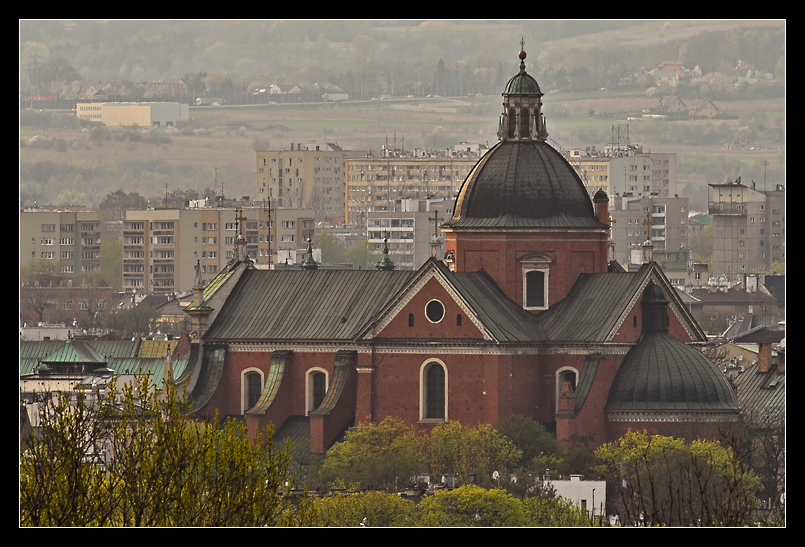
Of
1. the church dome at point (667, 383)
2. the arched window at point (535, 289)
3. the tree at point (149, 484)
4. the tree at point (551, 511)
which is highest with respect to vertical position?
the arched window at point (535, 289)

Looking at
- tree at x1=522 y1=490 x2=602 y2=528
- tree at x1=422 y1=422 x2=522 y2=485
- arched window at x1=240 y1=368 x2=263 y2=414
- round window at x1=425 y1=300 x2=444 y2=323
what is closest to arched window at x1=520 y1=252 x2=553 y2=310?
round window at x1=425 y1=300 x2=444 y2=323

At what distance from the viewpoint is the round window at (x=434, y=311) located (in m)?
103

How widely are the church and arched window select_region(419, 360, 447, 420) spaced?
4 cm

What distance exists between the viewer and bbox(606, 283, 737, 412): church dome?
101 meters

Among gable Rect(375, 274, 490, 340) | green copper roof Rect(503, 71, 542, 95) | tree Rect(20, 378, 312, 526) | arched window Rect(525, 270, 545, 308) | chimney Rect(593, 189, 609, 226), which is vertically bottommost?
tree Rect(20, 378, 312, 526)

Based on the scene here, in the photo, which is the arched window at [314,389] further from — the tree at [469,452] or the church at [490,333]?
the tree at [469,452]

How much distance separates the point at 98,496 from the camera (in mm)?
53406

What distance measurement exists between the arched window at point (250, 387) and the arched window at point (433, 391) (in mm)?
8169

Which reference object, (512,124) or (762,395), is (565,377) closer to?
(512,124)

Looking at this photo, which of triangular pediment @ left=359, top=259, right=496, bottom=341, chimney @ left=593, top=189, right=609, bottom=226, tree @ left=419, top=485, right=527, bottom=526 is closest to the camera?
tree @ left=419, top=485, right=527, bottom=526

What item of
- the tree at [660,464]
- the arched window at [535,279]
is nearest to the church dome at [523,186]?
the arched window at [535,279]

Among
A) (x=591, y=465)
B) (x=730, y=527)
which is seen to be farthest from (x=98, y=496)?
(x=591, y=465)

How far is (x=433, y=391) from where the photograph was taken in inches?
4085

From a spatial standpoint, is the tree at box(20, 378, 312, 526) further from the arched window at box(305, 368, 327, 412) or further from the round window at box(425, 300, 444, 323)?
the arched window at box(305, 368, 327, 412)
